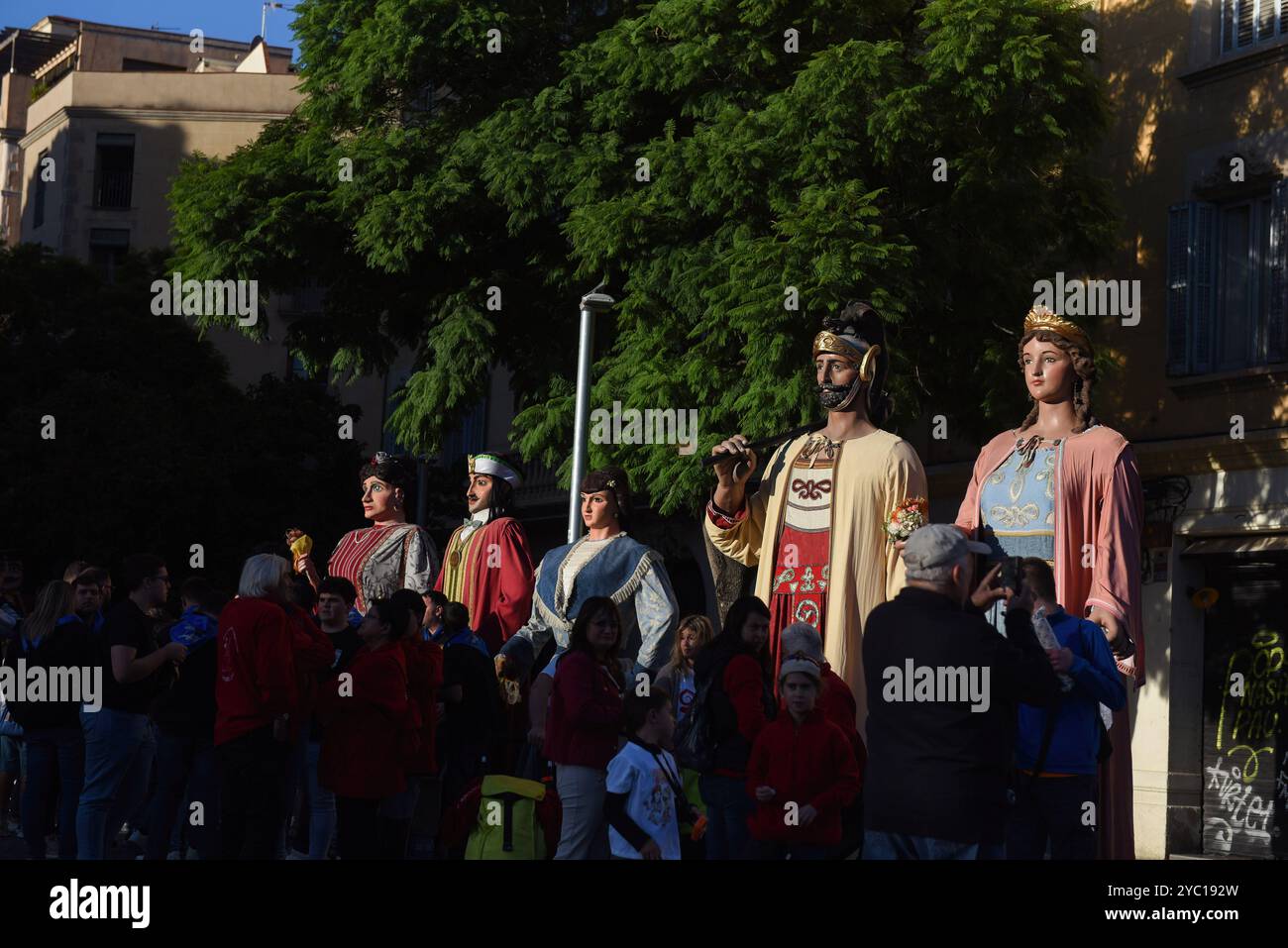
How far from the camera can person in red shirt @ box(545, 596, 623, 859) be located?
8695 mm

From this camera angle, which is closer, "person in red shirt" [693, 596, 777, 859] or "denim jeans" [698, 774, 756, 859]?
"person in red shirt" [693, 596, 777, 859]

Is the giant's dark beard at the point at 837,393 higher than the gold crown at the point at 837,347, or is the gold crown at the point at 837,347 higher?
the gold crown at the point at 837,347

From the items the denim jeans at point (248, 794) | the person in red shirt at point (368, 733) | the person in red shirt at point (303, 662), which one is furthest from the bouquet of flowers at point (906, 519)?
the denim jeans at point (248, 794)

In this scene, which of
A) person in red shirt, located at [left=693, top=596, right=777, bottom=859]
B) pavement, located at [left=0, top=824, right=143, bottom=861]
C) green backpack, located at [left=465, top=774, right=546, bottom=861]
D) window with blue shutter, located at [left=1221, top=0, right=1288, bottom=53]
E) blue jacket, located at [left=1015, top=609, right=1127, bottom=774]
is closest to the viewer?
blue jacket, located at [left=1015, top=609, right=1127, bottom=774]

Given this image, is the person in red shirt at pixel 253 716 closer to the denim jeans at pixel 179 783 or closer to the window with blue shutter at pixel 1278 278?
the denim jeans at pixel 179 783

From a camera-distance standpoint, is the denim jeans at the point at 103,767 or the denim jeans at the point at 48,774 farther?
the denim jeans at the point at 48,774

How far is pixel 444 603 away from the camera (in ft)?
35.9

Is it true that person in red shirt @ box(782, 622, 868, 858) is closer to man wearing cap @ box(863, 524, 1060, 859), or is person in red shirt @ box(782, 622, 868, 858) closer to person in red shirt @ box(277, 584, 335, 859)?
man wearing cap @ box(863, 524, 1060, 859)

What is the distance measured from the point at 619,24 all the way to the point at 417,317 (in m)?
4.08

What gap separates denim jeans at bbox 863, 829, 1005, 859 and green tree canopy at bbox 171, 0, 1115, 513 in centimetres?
1016

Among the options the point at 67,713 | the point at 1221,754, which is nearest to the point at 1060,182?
the point at 1221,754

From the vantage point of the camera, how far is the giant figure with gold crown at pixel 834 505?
782 centimetres

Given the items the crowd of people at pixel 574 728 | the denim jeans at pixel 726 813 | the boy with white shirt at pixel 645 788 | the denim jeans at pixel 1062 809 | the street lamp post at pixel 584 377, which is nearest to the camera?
the crowd of people at pixel 574 728

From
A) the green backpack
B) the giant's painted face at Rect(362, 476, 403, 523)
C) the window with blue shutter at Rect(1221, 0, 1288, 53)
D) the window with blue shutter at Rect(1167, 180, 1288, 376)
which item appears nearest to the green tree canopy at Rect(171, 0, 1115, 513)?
the window with blue shutter at Rect(1167, 180, 1288, 376)
